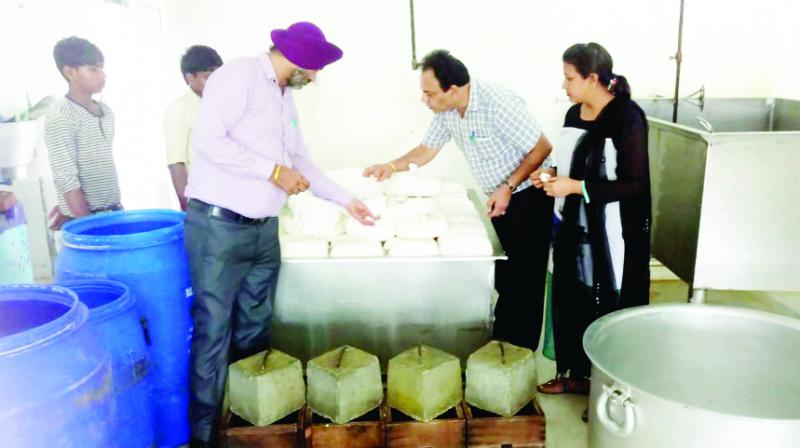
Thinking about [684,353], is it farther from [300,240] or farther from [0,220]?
[0,220]

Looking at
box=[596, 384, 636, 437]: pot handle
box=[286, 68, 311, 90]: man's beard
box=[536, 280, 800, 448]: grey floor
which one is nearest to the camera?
box=[596, 384, 636, 437]: pot handle

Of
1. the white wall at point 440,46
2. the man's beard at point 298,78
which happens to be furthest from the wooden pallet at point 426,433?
the white wall at point 440,46

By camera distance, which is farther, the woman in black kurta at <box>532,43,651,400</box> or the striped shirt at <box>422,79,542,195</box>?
the striped shirt at <box>422,79,542,195</box>

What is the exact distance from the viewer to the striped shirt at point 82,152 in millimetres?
2336

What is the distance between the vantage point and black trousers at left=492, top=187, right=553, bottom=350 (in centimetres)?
262

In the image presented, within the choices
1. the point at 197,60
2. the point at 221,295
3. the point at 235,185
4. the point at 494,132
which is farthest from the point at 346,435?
the point at 197,60

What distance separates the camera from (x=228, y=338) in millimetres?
2150

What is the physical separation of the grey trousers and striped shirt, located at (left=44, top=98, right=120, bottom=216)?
2.27ft

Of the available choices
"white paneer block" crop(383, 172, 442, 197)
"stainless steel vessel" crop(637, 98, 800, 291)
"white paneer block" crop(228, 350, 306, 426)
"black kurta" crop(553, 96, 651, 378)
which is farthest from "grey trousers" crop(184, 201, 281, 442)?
"stainless steel vessel" crop(637, 98, 800, 291)

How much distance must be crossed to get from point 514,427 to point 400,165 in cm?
134

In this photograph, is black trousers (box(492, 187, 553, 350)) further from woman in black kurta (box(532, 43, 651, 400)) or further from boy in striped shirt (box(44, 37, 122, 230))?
boy in striped shirt (box(44, 37, 122, 230))

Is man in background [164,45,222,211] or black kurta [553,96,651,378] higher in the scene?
man in background [164,45,222,211]

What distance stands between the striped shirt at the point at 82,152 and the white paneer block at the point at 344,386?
4.06ft

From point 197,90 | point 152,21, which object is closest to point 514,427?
point 197,90
